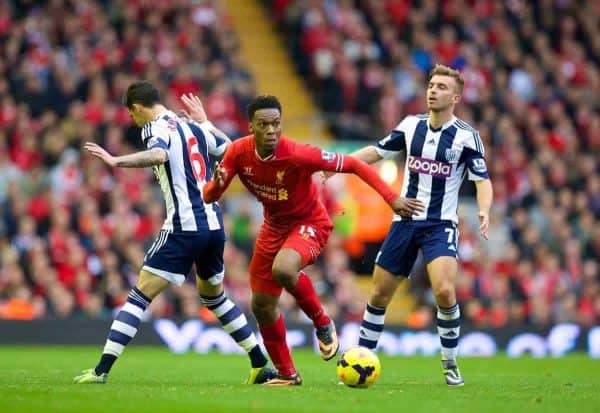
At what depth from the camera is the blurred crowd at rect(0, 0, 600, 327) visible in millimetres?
19359

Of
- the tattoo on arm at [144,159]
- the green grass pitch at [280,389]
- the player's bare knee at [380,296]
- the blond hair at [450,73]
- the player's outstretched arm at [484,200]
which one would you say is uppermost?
the blond hair at [450,73]

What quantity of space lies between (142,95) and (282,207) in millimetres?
1495

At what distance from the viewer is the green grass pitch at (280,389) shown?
9.23m

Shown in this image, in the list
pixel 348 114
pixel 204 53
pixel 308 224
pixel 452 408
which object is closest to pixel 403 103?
pixel 348 114

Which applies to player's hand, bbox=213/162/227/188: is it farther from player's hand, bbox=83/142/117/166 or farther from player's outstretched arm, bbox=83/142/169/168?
player's hand, bbox=83/142/117/166

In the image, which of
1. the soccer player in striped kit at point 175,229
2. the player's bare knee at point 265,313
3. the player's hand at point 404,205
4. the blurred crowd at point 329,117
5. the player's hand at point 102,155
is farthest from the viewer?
the blurred crowd at point 329,117

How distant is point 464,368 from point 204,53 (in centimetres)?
948

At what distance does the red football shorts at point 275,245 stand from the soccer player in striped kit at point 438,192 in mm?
763

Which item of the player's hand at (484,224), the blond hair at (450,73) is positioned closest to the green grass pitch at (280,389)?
the player's hand at (484,224)

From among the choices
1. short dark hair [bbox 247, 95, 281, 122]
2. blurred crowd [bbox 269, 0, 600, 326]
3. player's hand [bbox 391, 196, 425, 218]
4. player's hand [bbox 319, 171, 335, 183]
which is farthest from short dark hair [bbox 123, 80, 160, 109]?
blurred crowd [bbox 269, 0, 600, 326]

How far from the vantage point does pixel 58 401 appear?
368 inches

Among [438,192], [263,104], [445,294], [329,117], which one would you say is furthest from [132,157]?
[329,117]

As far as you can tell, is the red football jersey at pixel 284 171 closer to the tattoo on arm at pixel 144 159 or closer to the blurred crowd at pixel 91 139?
the tattoo on arm at pixel 144 159

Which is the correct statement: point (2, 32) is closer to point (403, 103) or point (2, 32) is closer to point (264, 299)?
point (403, 103)
